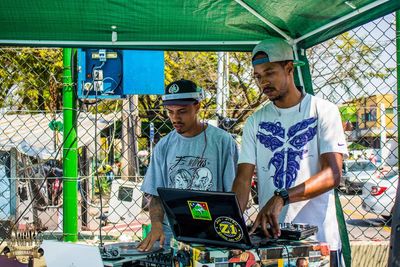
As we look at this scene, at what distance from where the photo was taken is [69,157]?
4.00m

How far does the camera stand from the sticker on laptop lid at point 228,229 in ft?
6.17

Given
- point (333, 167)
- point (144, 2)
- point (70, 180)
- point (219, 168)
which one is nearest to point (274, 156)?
point (333, 167)

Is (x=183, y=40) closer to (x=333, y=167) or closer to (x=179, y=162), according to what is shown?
(x=179, y=162)

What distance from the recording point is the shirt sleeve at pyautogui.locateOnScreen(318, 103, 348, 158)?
8.43 feet

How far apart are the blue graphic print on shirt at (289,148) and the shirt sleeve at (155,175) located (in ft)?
2.45

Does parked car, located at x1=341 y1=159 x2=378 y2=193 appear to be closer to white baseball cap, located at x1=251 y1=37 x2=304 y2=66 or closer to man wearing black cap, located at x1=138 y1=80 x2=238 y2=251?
man wearing black cap, located at x1=138 y1=80 x2=238 y2=251

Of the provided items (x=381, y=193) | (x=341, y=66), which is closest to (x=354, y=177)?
(x=381, y=193)

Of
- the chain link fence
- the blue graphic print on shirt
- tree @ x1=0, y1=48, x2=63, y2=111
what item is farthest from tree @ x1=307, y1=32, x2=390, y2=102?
tree @ x1=0, y1=48, x2=63, y2=111

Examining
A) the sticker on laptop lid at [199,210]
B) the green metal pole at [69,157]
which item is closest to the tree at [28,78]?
the green metal pole at [69,157]

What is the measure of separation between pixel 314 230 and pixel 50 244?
0.97 meters

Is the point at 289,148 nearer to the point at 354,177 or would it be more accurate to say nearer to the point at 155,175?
the point at 155,175

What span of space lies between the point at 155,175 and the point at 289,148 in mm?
891

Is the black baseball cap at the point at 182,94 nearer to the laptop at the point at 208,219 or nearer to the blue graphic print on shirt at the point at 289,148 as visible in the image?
the blue graphic print on shirt at the point at 289,148

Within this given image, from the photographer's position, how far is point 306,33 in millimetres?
3562
